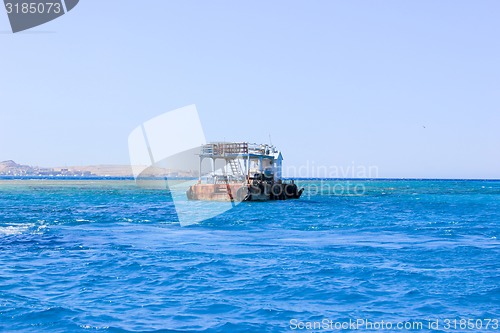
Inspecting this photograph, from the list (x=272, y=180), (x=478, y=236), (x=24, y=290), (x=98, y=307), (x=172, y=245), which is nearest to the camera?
(x=98, y=307)

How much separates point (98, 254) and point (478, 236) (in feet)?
54.8

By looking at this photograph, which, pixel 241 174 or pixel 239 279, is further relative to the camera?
pixel 241 174

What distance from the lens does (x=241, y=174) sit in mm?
57031

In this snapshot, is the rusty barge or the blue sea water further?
the rusty barge

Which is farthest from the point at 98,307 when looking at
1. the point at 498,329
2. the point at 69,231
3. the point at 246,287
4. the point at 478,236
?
the point at 478,236

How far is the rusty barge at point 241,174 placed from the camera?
170 ft

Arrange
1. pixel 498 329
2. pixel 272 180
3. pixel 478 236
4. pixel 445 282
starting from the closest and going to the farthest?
pixel 498 329
pixel 445 282
pixel 478 236
pixel 272 180

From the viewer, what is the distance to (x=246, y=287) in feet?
43.7

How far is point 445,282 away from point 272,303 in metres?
5.10

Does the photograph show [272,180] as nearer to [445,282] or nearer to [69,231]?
[69,231]

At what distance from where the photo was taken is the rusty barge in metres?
51.8

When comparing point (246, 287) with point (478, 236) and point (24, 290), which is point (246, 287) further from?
point (478, 236)

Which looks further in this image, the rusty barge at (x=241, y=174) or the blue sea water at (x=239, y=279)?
the rusty barge at (x=241, y=174)

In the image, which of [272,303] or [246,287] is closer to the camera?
[272,303]
